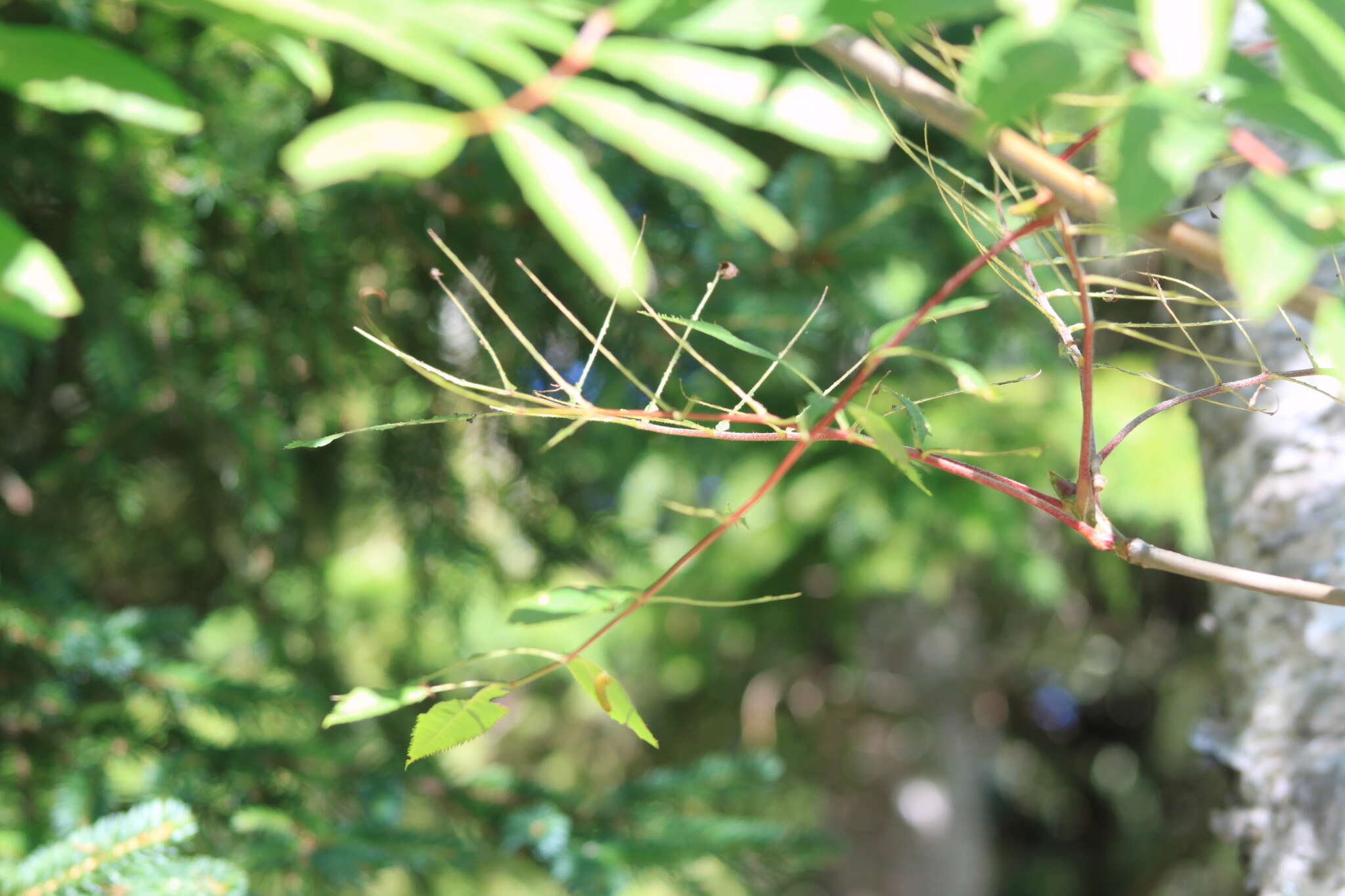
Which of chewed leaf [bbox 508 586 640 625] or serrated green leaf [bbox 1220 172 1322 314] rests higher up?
serrated green leaf [bbox 1220 172 1322 314]

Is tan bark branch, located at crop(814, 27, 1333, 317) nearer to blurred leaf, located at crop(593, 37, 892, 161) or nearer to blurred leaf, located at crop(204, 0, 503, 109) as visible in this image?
blurred leaf, located at crop(593, 37, 892, 161)

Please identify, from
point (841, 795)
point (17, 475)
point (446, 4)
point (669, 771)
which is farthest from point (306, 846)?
point (841, 795)

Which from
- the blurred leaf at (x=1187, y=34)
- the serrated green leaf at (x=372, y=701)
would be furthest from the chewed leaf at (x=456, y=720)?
the blurred leaf at (x=1187, y=34)

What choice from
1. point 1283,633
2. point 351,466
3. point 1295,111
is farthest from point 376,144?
point 351,466

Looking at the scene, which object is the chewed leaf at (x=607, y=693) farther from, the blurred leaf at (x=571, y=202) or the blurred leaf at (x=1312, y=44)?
the blurred leaf at (x=1312, y=44)

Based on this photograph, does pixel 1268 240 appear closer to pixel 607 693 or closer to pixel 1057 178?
pixel 1057 178

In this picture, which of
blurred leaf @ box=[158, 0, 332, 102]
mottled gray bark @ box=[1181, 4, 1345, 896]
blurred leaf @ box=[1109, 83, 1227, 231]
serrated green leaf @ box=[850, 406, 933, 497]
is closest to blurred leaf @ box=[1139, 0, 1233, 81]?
blurred leaf @ box=[1109, 83, 1227, 231]

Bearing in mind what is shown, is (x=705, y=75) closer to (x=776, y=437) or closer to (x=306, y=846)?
(x=776, y=437)
